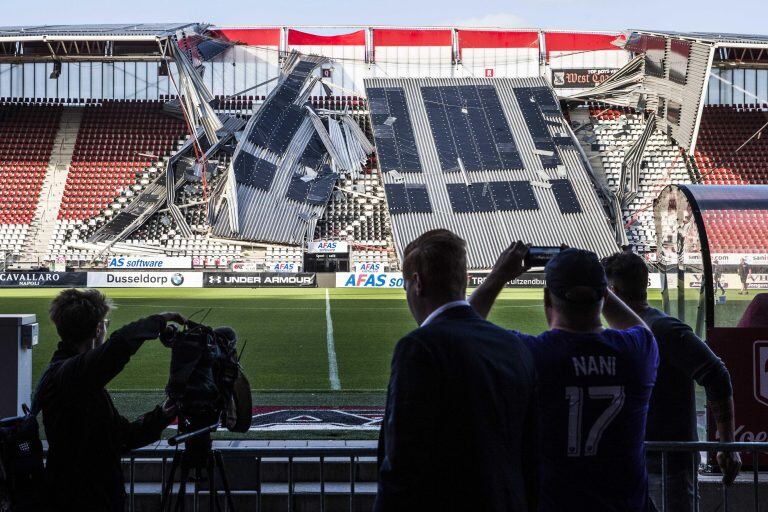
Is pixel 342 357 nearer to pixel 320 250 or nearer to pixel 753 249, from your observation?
pixel 753 249

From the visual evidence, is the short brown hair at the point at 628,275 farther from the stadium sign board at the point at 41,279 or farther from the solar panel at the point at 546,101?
the solar panel at the point at 546,101

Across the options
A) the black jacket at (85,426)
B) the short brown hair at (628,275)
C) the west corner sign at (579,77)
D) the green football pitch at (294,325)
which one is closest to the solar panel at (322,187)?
the green football pitch at (294,325)

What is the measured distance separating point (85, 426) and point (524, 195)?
1739 inches

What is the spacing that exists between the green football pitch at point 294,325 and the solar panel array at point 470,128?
44.1 ft

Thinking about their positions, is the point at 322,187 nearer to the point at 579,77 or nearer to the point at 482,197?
the point at 482,197

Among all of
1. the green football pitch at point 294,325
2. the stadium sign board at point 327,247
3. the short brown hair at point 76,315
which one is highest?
the stadium sign board at point 327,247

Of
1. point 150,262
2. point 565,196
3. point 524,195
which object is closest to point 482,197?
point 524,195

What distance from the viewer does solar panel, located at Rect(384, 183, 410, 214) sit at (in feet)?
148

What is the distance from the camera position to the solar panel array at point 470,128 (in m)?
48.9

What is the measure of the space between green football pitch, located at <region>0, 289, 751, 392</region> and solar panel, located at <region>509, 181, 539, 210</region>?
975 centimetres

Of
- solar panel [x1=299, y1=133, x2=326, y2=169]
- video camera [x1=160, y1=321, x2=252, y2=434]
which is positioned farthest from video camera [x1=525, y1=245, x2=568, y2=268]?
solar panel [x1=299, y1=133, x2=326, y2=169]

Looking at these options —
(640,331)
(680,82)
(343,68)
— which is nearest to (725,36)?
(680,82)

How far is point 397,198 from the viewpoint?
46.0 metres

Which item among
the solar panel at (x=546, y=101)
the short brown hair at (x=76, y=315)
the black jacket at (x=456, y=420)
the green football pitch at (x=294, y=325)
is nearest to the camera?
the black jacket at (x=456, y=420)
